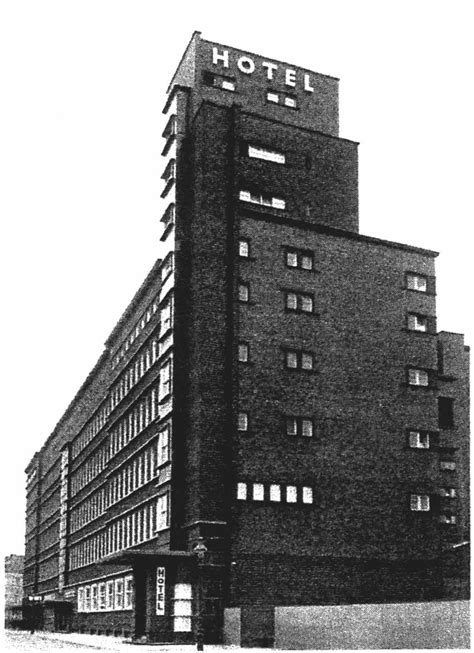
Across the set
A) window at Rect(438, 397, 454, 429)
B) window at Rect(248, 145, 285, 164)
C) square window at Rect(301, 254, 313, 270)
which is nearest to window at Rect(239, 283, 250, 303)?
square window at Rect(301, 254, 313, 270)

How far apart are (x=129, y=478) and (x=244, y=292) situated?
20.7m

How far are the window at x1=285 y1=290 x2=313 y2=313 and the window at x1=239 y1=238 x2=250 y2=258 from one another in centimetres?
295

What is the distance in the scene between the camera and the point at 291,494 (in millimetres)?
49750

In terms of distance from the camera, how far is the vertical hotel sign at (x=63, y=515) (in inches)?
3964

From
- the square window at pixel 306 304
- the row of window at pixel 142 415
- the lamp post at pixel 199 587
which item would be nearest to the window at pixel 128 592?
the row of window at pixel 142 415

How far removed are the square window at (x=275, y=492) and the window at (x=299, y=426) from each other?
2783 mm

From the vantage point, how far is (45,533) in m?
123

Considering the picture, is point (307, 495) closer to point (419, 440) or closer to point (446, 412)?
point (419, 440)

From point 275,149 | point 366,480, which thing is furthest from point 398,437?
point 275,149

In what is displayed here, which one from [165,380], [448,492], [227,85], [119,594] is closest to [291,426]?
[165,380]

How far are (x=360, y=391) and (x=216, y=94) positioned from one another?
60.9ft

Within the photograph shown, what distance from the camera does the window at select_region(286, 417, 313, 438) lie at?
2000 inches

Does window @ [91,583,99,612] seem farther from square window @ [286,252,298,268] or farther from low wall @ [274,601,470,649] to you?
low wall @ [274,601,470,649]

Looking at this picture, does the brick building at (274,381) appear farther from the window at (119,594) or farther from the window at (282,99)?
the window at (119,594)
